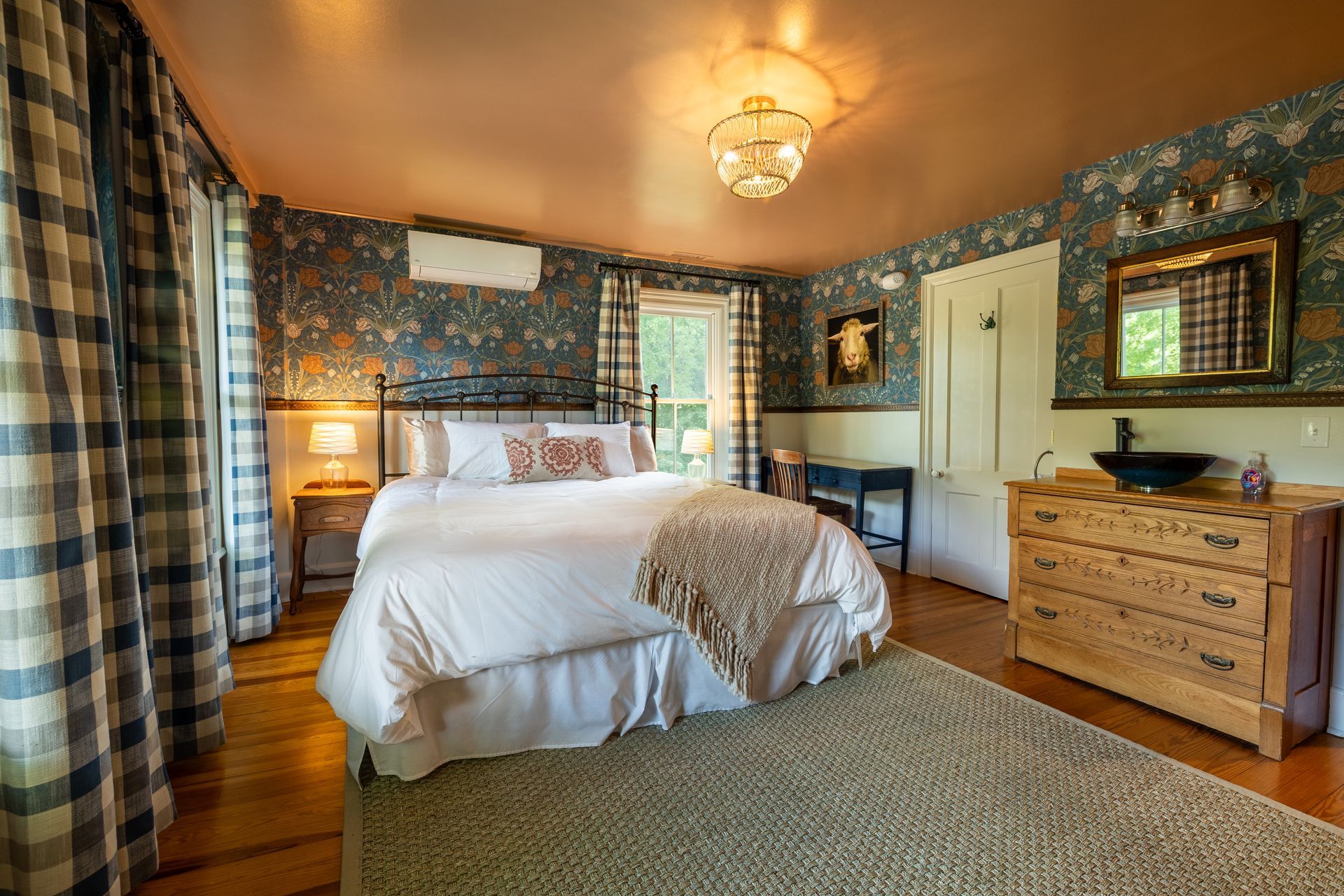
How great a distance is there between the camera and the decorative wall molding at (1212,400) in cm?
230

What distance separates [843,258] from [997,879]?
420 centimetres

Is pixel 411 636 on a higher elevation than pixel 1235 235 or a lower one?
lower

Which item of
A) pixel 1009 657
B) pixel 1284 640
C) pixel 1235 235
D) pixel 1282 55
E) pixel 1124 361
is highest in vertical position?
pixel 1282 55

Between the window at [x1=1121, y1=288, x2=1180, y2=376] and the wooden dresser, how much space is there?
0.56 meters

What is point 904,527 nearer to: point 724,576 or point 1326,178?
point 724,576

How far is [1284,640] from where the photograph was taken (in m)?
2.02

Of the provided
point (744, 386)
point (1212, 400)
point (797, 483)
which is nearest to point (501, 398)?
point (744, 386)

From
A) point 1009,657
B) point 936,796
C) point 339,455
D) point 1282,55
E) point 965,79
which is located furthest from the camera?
point 339,455

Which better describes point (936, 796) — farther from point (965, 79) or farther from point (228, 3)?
point (228, 3)

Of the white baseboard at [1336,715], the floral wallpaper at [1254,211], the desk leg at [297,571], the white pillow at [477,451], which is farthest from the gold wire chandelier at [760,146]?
the desk leg at [297,571]

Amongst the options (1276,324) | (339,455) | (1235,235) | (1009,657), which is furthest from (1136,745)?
(339,455)

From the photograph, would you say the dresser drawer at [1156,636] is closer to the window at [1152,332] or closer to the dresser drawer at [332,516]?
the window at [1152,332]

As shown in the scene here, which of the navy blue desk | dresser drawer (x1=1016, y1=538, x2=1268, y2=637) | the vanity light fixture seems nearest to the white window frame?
the navy blue desk

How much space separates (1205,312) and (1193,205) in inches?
17.8
